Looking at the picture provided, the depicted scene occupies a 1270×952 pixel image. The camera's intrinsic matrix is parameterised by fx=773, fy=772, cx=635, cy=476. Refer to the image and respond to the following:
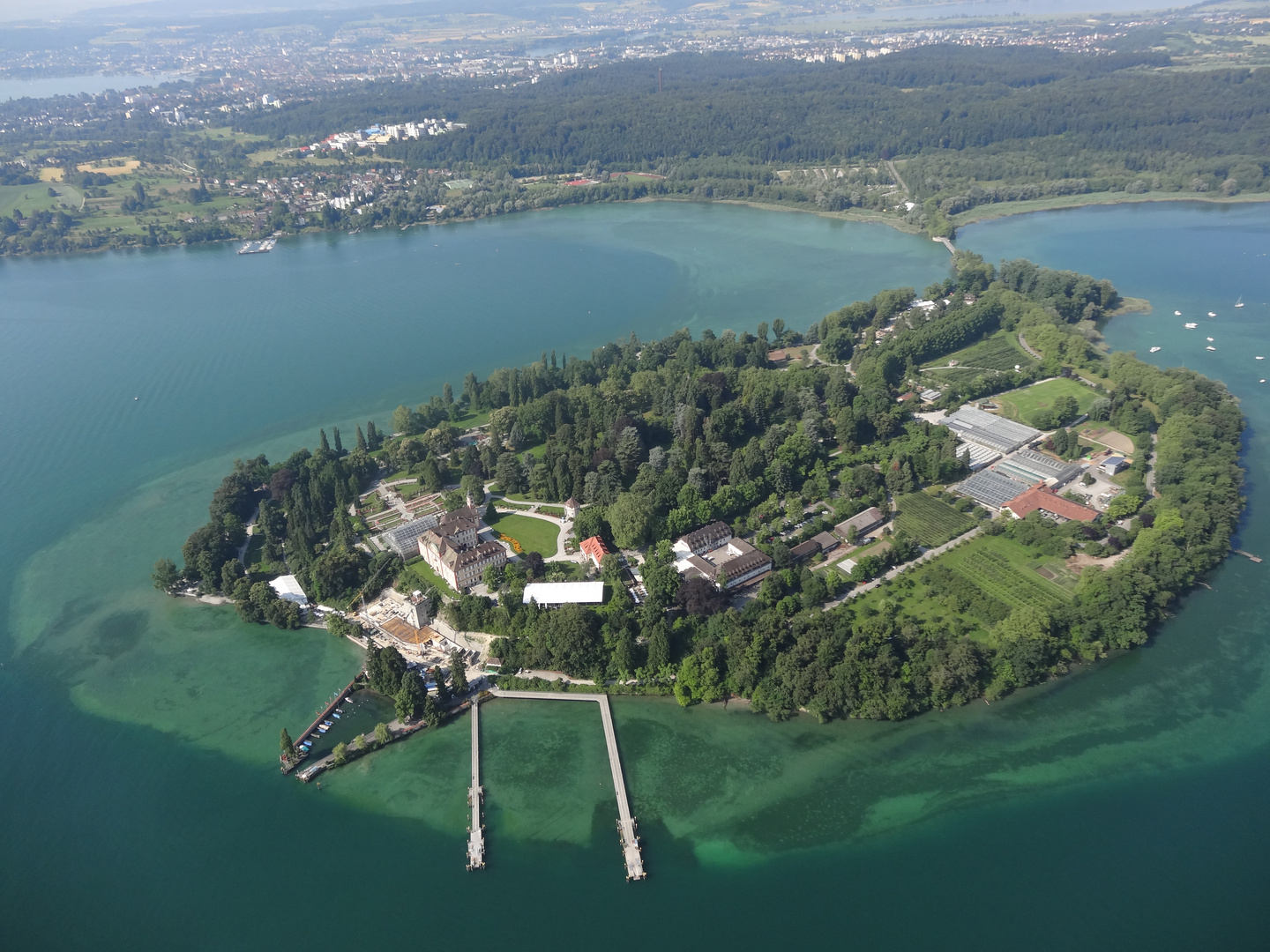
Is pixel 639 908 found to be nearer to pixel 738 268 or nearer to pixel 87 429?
pixel 87 429

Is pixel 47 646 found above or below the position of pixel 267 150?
below

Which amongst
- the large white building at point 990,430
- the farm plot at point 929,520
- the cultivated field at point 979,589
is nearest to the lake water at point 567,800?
the cultivated field at point 979,589

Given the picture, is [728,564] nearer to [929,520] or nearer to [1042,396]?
[929,520]

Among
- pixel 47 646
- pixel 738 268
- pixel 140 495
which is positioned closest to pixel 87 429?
pixel 140 495

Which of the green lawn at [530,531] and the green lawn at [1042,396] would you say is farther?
the green lawn at [1042,396]

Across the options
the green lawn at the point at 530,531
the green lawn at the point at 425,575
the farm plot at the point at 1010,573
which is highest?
the farm plot at the point at 1010,573

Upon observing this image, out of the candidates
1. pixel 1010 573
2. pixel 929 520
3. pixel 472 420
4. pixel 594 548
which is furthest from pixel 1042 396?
pixel 472 420

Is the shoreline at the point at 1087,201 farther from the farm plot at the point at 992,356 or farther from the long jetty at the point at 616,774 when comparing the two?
the long jetty at the point at 616,774
